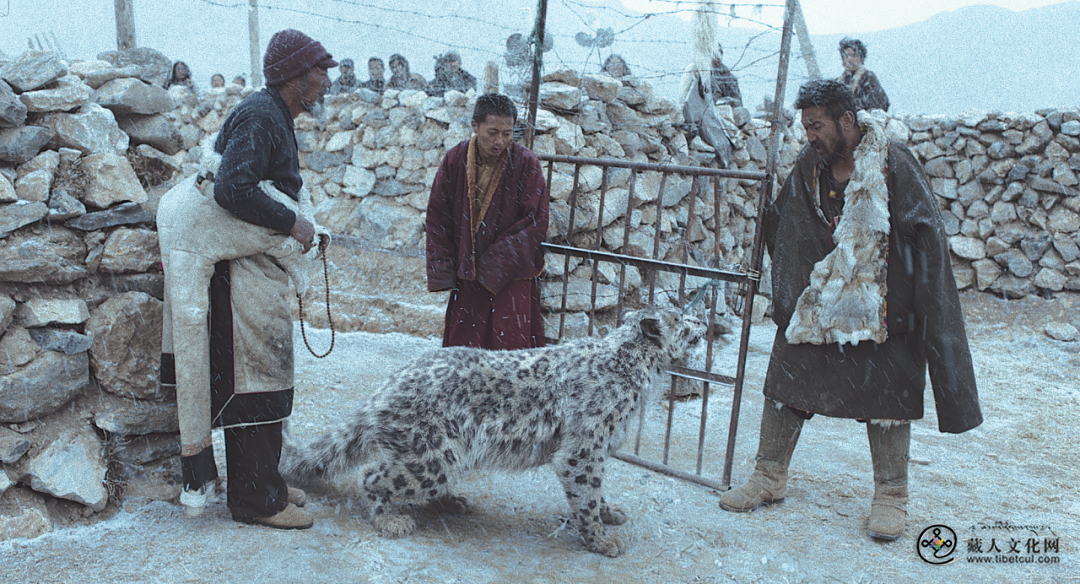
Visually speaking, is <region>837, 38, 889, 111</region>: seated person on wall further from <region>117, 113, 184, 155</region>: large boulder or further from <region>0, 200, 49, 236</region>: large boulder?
<region>0, 200, 49, 236</region>: large boulder

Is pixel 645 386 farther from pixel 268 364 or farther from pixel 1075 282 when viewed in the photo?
pixel 1075 282

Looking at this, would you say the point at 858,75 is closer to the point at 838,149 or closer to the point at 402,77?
the point at 402,77

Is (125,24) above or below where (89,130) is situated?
above

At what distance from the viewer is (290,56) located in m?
2.79

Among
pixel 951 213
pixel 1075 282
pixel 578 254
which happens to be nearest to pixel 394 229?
pixel 578 254

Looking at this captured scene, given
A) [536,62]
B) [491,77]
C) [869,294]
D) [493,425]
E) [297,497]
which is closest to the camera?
[493,425]

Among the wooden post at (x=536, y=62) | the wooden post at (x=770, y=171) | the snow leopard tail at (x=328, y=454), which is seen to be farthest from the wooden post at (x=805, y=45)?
the snow leopard tail at (x=328, y=454)

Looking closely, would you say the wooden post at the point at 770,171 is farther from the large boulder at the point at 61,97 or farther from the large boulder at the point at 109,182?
the large boulder at the point at 61,97

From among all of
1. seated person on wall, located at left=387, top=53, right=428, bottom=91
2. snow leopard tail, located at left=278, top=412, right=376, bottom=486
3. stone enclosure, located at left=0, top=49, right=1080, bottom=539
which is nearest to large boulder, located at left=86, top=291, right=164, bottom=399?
stone enclosure, located at left=0, top=49, right=1080, bottom=539

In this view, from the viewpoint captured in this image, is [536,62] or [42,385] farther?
[536,62]

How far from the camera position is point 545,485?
155 inches

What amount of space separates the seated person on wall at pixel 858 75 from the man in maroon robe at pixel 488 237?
269 inches

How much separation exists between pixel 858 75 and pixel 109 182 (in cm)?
902

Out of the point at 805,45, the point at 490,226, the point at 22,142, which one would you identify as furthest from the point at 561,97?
the point at 805,45
